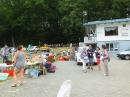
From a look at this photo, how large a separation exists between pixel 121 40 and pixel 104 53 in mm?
19707

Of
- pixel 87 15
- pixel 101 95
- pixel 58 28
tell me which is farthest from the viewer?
pixel 58 28

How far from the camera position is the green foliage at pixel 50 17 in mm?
45406

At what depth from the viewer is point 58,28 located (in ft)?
197

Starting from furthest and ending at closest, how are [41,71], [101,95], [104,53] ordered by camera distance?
[41,71] < [104,53] < [101,95]

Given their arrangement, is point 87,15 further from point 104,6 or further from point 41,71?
point 41,71

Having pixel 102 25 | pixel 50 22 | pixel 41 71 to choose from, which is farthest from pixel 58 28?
pixel 41 71

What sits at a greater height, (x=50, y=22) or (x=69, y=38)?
(x=50, y=22)

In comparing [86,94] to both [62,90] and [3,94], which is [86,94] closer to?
[62,90]

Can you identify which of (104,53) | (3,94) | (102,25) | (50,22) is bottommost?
(3,94)

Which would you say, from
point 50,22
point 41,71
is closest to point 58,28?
point 50,22

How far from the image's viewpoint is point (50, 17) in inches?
2245

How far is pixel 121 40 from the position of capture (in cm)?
2911

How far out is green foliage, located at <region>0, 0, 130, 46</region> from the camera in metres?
45.4

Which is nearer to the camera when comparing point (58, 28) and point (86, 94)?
point (86, 94)
